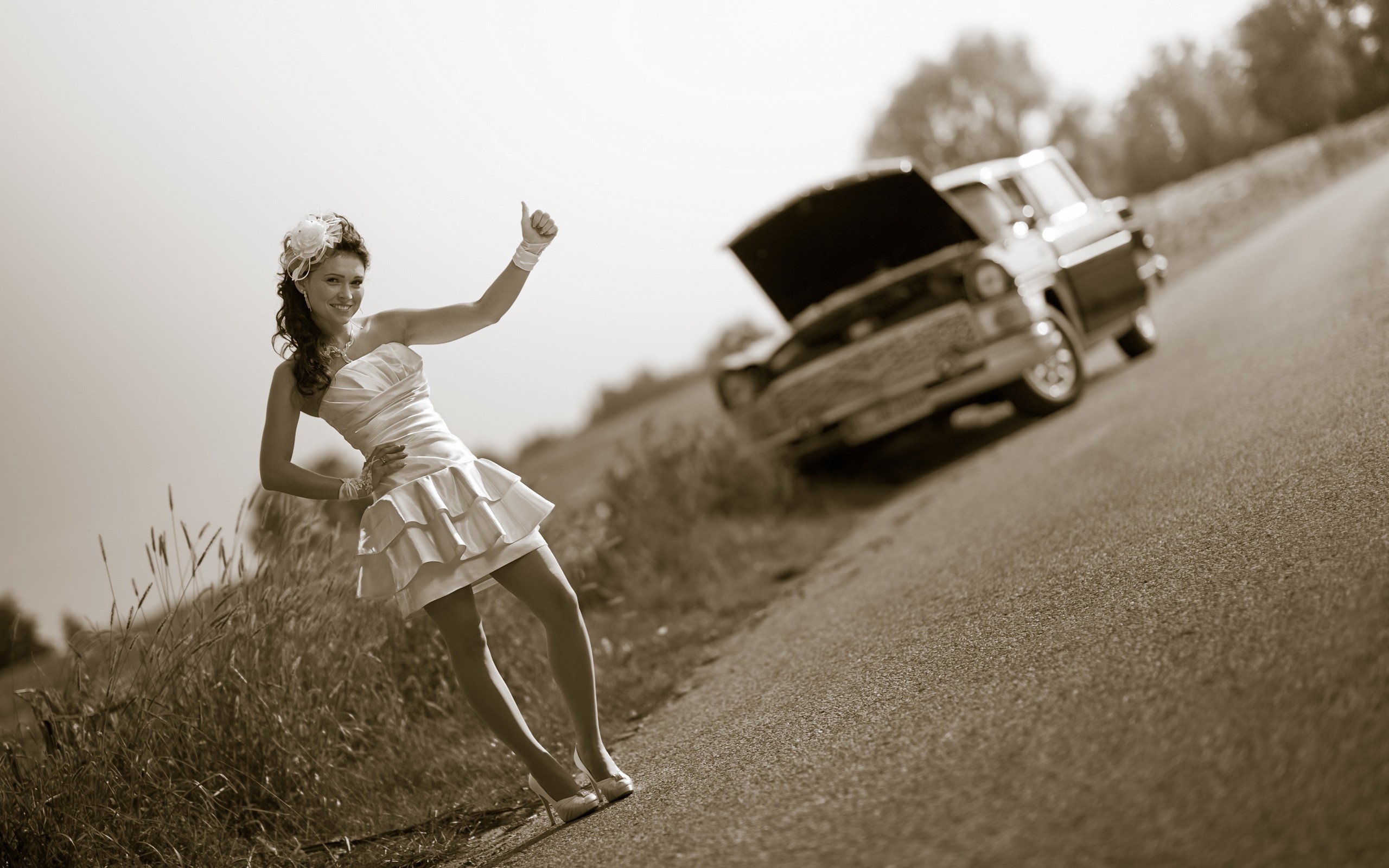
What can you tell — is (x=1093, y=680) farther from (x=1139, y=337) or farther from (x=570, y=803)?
(x=1139, y=337)

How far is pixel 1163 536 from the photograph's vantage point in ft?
14.5

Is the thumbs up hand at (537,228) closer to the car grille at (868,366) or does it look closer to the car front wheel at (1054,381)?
the car grille at (868,366)

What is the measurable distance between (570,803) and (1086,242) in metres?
7.45

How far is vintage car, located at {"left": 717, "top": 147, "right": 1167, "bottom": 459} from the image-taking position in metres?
8.33

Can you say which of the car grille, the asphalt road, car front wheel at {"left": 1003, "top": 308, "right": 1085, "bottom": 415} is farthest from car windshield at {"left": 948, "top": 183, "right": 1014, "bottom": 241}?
the asphalt road

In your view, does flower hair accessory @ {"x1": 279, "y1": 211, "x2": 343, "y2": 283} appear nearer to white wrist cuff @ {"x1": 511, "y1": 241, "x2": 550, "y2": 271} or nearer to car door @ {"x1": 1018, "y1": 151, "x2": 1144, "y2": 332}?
white wrist cuff @ {"x1": 511, "y1": 241, "x2": 550, "y2": 271}

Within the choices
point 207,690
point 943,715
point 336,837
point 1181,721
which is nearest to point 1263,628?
point 1181,721

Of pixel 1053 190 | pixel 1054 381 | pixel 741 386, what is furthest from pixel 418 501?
pixel 1053 190

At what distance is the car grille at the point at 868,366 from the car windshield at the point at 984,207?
1083mm

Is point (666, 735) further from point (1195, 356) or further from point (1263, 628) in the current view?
point (1195, 356)

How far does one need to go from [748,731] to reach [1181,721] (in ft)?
4.95

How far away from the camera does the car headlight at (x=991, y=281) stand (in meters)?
8.34

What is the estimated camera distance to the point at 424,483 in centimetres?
337

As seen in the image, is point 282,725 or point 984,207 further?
point 984,207
